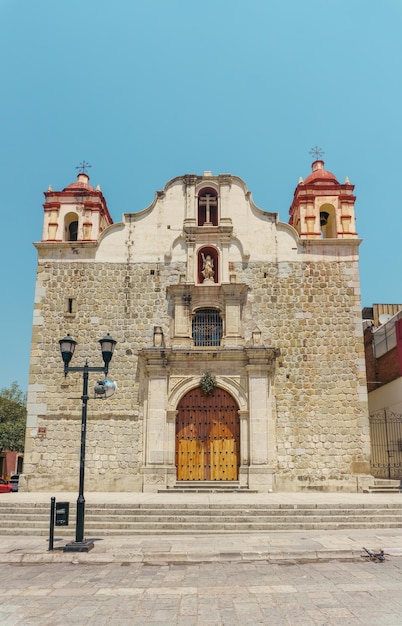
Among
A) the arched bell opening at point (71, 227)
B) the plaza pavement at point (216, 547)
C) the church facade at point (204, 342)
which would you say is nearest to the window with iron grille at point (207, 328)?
the church facade at point (204, 342)

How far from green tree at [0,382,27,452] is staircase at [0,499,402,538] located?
76.8ft

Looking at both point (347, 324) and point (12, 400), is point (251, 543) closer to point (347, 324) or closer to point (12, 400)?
point (347, 324)

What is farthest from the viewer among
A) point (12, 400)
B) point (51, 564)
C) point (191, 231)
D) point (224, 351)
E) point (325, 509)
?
point (12, 400)

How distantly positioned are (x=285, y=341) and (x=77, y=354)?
6.89 m

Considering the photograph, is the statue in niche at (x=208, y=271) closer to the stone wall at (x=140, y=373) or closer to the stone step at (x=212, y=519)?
the stone wall at (x=140, y=373)

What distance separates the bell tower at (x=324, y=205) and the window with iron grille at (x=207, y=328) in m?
4.24

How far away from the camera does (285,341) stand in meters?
17.4

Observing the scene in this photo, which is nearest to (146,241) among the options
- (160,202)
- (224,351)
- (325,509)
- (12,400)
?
(160,202)

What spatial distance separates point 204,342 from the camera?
58.3 ft

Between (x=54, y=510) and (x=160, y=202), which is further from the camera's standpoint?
(x=160, y=202)

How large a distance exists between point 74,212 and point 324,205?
29.7 ft

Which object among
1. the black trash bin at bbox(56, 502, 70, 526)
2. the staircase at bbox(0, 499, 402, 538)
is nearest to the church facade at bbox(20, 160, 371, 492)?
the staircase at bbox(0, 499, 402, 538)

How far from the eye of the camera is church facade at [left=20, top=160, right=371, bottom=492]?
16500 mm

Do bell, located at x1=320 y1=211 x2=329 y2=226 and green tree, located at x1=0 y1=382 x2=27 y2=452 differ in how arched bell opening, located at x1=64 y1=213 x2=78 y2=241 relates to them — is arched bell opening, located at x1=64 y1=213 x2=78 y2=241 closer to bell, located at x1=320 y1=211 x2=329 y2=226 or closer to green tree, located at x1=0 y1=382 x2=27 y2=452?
bell, located at x1=320 y1=211 x2=329 y2=226
